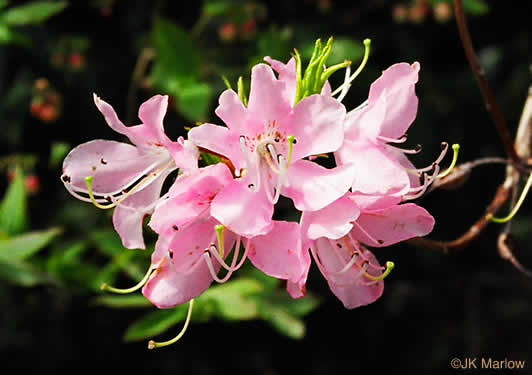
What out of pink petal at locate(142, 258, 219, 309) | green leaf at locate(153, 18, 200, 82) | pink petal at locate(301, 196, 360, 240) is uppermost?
pink petal at locate(301, 196, 360, 240)

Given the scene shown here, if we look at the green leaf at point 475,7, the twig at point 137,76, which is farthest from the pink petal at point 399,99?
the twig at point 137,76

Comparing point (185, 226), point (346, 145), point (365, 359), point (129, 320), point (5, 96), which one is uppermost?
point (346, 145)

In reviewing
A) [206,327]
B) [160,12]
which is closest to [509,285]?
[206,327]

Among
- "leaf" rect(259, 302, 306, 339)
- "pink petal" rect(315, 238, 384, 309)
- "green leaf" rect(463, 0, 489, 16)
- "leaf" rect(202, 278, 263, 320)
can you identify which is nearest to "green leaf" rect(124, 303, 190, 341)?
"leaf" rect(202, 278, 263, 320)

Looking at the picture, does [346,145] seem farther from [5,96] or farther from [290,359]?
[5,96]

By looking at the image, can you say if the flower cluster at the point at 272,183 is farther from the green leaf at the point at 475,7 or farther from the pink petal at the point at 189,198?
the green leaf at the point at 475,7

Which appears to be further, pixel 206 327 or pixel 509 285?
pixel 509 285

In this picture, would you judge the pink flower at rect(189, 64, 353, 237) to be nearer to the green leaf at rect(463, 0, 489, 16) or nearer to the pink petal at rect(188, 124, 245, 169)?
the pink petal at rect(188, 124, 245, 169)
